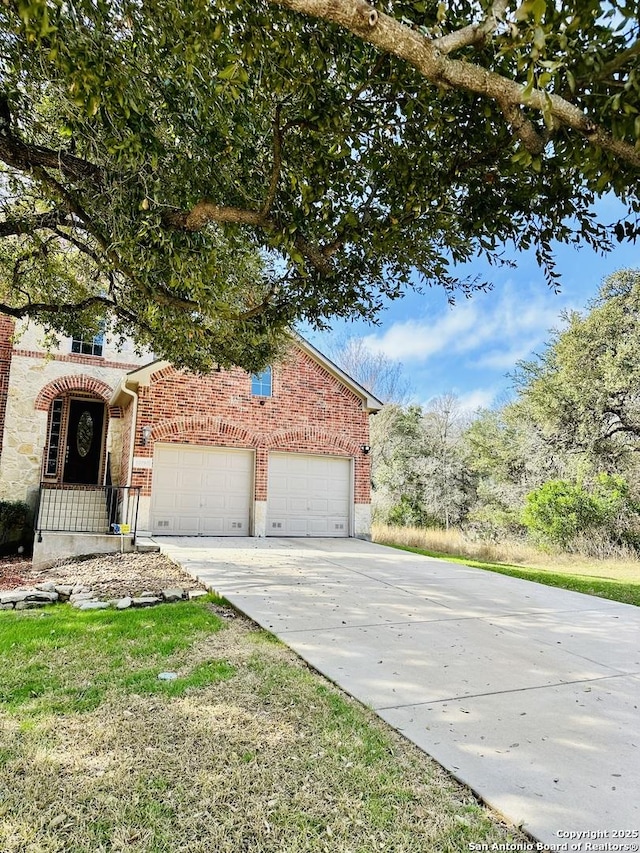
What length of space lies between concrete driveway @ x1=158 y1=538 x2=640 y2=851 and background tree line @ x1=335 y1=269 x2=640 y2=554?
7529 millimetres

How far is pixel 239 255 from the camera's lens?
6750 millimetres

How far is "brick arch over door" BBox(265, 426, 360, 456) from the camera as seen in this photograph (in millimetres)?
13555

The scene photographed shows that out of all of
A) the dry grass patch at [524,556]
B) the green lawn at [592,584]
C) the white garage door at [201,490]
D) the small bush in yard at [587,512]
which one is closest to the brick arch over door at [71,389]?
the white garage door at [201,490]

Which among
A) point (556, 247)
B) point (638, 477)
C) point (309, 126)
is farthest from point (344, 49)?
point (638, 477)

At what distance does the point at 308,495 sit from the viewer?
1388cm

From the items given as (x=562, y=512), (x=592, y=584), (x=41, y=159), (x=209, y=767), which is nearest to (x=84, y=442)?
(x=41, y=159)

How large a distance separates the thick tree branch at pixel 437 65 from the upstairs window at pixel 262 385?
1117 cm

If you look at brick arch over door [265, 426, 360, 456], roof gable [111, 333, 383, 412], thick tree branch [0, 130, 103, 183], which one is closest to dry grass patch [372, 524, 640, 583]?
brick arch over door [265, 426, 360, 456]

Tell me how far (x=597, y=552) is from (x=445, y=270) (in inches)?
432

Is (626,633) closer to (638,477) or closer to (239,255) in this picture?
(239,255)

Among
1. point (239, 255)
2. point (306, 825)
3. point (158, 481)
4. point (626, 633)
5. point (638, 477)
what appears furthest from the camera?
point (638, 477)

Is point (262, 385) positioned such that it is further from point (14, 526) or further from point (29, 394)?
point (14, 526)

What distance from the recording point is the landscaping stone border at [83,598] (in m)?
6.20

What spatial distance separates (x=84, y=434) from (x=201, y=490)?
14.9ft
